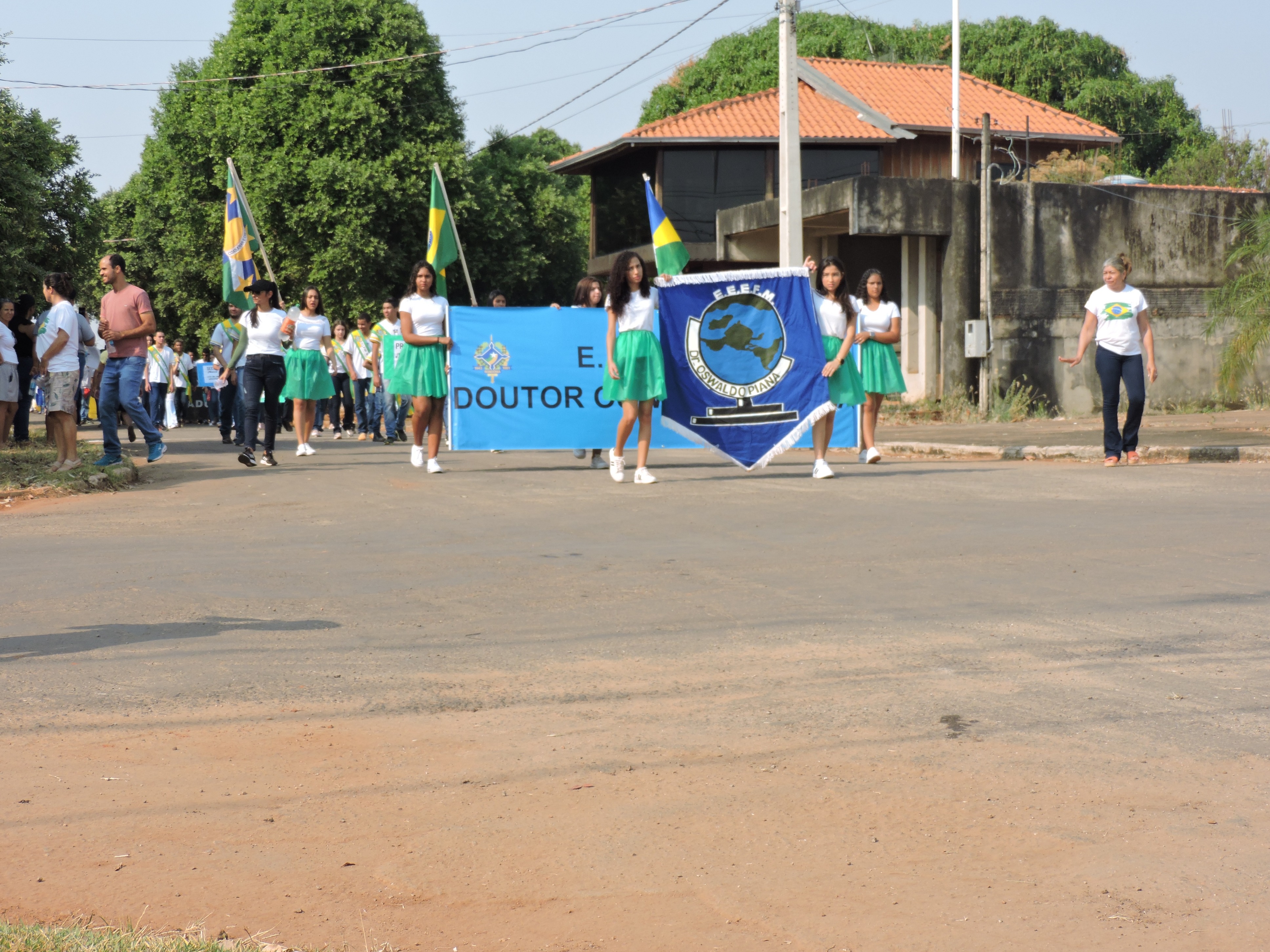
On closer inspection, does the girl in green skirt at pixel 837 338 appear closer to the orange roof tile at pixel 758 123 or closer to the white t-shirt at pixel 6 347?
the white t-shirt at pixel 6 347

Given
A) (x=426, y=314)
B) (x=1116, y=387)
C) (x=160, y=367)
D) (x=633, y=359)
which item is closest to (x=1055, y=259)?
(x=1116, y=387)

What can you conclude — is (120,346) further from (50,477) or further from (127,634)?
(127,634)

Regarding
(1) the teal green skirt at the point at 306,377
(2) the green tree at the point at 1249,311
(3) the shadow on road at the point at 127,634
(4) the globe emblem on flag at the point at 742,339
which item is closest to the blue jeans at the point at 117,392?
(1) the teal green skirt at the point at 306,377

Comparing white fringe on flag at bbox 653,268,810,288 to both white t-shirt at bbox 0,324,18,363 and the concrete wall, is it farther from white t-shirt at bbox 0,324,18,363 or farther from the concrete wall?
the concrete wall

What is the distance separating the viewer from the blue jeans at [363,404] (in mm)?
20844

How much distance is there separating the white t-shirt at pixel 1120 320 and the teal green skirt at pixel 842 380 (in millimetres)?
2337

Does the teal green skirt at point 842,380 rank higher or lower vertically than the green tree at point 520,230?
lower

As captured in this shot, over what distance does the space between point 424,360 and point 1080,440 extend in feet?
26.3

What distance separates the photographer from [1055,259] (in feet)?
80.8

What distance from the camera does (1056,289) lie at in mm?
24641

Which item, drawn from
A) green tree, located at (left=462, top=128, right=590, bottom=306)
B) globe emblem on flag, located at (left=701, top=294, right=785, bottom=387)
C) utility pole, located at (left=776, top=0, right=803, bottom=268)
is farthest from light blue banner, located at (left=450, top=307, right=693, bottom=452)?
green tree, located at (left=462, top=128, right=590, bottom=306)

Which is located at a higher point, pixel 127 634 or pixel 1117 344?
pixel 1117 344

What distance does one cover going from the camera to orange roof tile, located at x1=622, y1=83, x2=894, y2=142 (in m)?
39.4

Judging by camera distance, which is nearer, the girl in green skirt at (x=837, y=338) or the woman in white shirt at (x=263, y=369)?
the girl in green skirt at (x=837, y=338)
